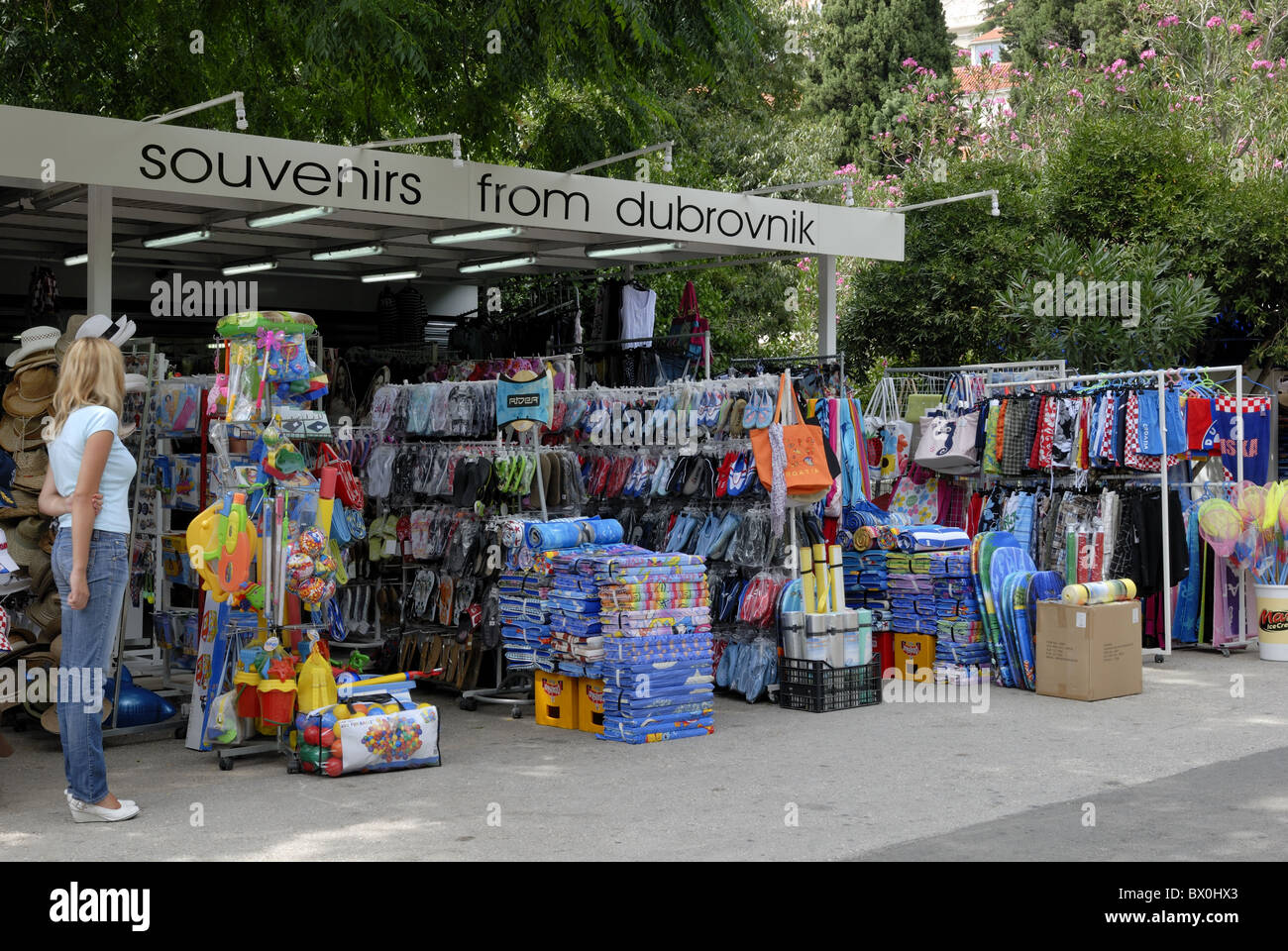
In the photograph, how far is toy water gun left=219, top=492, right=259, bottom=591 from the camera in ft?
24.3

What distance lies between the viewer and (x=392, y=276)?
45.7ft

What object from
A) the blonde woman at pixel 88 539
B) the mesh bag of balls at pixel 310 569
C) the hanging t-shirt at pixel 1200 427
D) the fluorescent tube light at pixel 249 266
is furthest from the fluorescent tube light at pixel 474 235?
the hanging t-shirt at pixel 1200 427

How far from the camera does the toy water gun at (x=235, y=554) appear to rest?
7414 millimetres

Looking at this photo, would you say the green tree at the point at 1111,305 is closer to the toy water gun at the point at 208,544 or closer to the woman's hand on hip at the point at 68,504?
the toy water gun at the point at 208,544

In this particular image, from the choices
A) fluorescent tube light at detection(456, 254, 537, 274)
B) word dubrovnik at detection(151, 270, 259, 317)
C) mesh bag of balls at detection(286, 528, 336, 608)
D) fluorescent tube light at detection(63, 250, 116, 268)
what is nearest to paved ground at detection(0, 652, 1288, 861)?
mesh bag of balls at detection(286, 528, 336, 608)

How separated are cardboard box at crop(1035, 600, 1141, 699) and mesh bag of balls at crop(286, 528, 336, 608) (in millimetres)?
4790

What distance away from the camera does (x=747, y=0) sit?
501 inches

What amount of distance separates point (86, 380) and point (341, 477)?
237 centimetres

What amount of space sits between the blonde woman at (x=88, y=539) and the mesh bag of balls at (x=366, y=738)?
1147mm

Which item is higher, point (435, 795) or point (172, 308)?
point (172, 308)

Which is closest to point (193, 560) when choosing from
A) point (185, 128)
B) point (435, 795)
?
point (435, 795)

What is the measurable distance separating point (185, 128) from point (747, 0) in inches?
238

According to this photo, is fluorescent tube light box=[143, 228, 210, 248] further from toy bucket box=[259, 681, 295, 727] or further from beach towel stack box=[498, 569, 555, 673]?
toy bucket box=[259, 681, 295, 727]

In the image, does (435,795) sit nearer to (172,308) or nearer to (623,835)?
(623,835)
